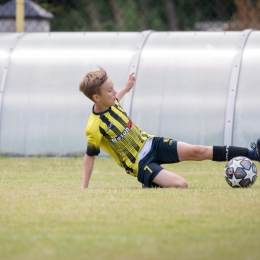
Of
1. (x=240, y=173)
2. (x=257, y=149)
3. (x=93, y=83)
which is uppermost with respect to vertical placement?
(x=93, y=83)

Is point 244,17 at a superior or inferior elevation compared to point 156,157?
superior

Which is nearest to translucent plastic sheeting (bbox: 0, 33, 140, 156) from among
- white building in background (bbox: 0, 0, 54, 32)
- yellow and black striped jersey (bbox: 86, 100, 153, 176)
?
white building in background (bbox: 0, 0, 54, 32)

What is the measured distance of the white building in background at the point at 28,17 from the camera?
1547cm

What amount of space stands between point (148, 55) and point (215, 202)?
6425 mm

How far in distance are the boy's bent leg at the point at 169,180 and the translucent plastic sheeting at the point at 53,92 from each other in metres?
4.38

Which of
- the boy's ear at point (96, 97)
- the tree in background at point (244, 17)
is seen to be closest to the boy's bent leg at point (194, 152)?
the boy's ear at point (96, 97)

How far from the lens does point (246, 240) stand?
A: 14.0 ft

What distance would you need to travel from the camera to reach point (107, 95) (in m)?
7.24

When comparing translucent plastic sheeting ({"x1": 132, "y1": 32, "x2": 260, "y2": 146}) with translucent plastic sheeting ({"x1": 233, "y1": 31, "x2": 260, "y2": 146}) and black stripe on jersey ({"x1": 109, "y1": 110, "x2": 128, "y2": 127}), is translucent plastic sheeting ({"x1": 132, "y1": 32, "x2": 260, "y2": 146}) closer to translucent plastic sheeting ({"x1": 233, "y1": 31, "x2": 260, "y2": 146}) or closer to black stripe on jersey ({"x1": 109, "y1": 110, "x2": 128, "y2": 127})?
translucent plastic sheeting ({"x1": 233, "y1": 31, "x2": 260, "y2": 146})

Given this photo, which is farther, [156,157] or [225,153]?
[156,157]

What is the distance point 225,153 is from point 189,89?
164 inches

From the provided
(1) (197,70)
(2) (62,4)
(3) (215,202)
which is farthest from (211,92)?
(2) (62,4)

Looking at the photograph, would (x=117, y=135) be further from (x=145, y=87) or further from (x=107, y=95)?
(x=145, y=87)

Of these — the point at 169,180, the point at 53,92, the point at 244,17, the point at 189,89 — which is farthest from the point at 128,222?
the point at 244,17
